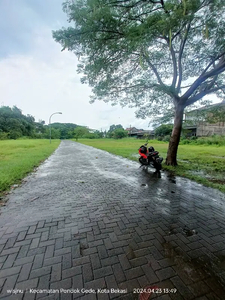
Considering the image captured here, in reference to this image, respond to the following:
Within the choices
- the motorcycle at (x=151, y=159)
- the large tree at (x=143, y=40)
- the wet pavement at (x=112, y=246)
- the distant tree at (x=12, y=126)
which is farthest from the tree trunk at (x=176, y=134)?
the distant tree at (x=12, y=126)

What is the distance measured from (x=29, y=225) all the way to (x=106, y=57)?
610 centimetres

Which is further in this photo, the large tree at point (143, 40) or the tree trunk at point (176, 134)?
the tree trunk at point (176, 134)

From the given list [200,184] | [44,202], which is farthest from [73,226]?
[200,184]

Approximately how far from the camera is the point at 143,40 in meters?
3.36

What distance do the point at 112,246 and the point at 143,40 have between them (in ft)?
14.5

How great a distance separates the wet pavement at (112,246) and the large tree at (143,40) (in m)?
3.93

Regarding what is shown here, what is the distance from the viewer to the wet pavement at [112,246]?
1391mm

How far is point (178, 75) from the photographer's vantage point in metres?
6.61

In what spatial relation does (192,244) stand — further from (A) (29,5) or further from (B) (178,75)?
(A) (29,5)

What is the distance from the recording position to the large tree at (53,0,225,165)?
3449 millimetres

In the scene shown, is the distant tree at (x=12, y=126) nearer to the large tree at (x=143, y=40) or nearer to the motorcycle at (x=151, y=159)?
the large tree at (x=143, y=40)

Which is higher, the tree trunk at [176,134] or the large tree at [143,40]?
the large tree at [143,40]

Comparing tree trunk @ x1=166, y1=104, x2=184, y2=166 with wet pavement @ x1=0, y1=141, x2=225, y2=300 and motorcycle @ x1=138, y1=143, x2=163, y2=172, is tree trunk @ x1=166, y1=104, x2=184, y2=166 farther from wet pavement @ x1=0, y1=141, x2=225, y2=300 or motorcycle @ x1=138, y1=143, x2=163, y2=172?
wet pavement @ x1=0, y1=141, x2=225, y2=300

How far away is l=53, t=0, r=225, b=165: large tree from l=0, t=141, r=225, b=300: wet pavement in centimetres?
393
